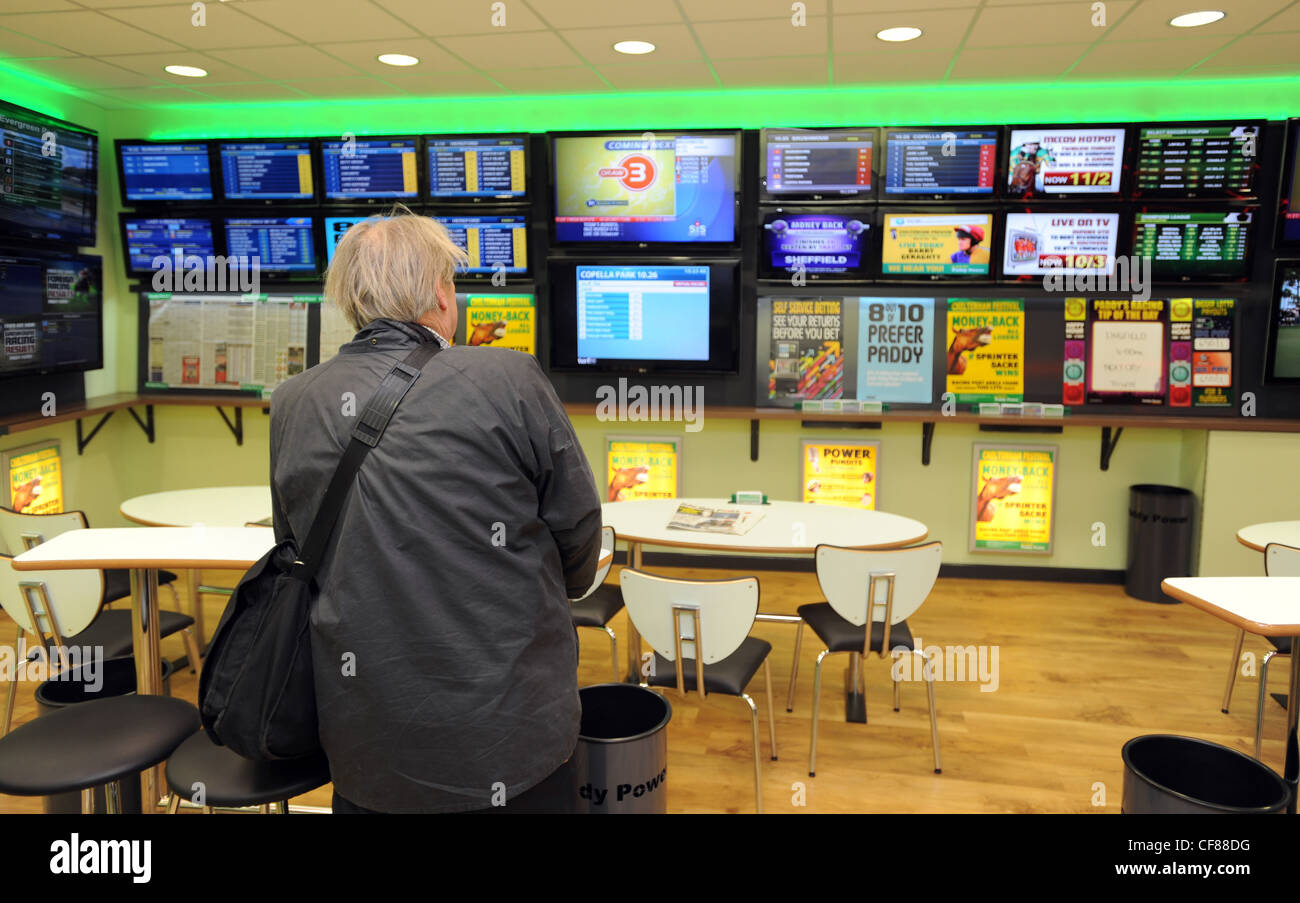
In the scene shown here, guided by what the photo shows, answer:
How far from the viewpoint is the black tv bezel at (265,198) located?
17.8 feet

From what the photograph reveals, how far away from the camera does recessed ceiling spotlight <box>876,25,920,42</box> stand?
3.90 metres

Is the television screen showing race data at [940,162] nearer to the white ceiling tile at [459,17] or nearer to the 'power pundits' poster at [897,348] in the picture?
the 'power pundits' poster at [897,348]

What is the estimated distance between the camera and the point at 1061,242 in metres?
5.00

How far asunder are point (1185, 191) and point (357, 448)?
16.4 feet

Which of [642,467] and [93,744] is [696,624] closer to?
[93,744]

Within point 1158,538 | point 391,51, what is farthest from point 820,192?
point 1158,538

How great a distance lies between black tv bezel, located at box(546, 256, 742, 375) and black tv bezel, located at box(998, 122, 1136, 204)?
1540 mm

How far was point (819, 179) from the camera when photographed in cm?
511

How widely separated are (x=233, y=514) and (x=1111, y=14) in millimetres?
4198

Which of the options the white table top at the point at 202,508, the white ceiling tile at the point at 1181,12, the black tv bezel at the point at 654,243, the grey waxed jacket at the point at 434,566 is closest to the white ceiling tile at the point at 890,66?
the black tv bezel at the point at 654,243

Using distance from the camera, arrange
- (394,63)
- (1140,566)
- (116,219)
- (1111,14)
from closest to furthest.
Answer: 1. (1111,14)
2. (394,63)
3. (1140,566)
4. (116,219)

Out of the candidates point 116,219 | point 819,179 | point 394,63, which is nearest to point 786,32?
point 819,179

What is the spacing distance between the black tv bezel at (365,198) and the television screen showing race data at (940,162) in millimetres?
2741

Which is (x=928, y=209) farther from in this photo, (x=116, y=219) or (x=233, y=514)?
(x=116, y=219)
